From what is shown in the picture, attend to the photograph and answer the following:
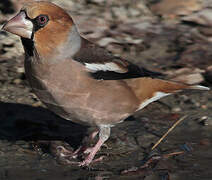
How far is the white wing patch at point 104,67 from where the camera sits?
15.1 ft

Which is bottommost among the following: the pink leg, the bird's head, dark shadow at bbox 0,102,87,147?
dark shadow at bbox 0,102,87,147

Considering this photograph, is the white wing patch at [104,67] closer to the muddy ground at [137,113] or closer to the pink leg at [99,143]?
the pink leg at [99,143]

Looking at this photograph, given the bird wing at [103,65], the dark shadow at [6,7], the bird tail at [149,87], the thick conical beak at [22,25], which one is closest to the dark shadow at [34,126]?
the bird tail at [149,87]

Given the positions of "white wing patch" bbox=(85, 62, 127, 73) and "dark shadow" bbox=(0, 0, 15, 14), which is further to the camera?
"dark shadow" bbox=(0, 0, 15, 14)

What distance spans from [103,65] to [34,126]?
1.16m

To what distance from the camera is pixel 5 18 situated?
25.1 feet

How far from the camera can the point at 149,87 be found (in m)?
5.14

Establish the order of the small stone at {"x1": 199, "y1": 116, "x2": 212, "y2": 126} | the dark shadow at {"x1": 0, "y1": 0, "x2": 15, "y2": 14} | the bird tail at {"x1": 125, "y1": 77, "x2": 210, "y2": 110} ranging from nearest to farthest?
the bird tail at {"x1": 125, "y1": 77, "x2": 210, "y2": 110} → the small stone at {"x1": 199, "y1": 116, "x2": 212, "y2": 126} → the dark shadow at {"x1": 0, "y1": 0, "x2": 15, "y2": 14}

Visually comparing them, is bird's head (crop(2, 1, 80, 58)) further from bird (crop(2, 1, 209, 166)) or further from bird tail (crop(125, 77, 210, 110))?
bird tail (crop(125, 77, 210, 110))

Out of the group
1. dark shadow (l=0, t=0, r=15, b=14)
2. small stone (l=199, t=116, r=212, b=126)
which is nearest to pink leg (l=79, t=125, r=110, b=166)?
small stone (l=199, t=116, r=212, b=126)

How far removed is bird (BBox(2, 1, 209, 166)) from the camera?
445 centimetres

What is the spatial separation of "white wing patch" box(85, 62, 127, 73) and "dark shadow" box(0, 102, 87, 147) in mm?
906

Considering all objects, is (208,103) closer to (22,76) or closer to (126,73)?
(126,73)

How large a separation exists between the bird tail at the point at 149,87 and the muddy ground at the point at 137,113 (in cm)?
40
